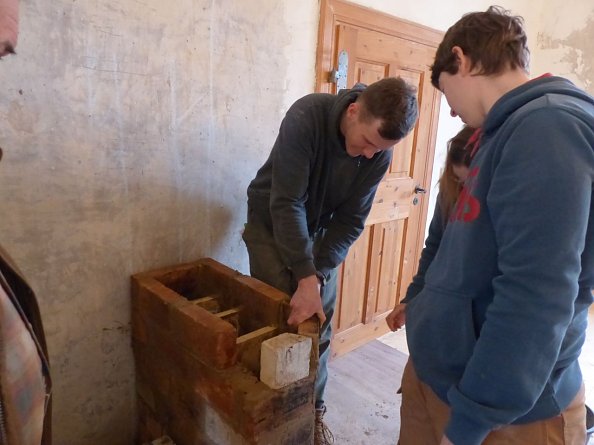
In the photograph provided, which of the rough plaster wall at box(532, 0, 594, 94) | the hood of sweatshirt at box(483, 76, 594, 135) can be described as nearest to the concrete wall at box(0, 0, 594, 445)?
the hood of sweatshirt at box(483, 76, 594, 135)

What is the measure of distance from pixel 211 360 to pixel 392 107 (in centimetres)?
90

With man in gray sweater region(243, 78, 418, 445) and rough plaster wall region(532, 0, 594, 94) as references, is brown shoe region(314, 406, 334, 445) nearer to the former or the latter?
man in gray sweater region(243, 78, 418, 445)

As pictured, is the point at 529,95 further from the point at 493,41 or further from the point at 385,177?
the point at 385,177

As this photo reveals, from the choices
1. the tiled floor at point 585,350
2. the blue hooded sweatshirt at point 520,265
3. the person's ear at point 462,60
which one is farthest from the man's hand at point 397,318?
the tiled floor at point 585,350

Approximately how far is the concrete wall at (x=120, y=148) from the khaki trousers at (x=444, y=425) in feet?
3.34

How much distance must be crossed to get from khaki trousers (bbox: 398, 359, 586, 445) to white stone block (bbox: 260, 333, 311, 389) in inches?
10.4

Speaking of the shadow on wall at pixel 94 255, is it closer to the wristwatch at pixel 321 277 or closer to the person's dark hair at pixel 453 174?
the wristwatch at pixel 321 277

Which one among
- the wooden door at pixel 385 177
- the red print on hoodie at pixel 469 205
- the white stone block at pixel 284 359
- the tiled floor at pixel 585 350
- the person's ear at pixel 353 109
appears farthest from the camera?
the tiled floor at pixel 585 350

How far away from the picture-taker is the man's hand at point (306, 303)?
128 centimetres

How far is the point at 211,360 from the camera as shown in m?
1.15

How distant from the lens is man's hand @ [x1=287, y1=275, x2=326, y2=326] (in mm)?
1281

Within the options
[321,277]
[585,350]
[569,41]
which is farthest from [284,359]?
[569,41]

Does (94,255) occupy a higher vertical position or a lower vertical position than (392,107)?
lower

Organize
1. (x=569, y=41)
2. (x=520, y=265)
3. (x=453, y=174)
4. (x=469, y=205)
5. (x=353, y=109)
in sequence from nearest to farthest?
(x=520, y=265) < (x=469, y=205) < (x=453, y=174) < (x=353, y=109) < (x=569, y=41)
